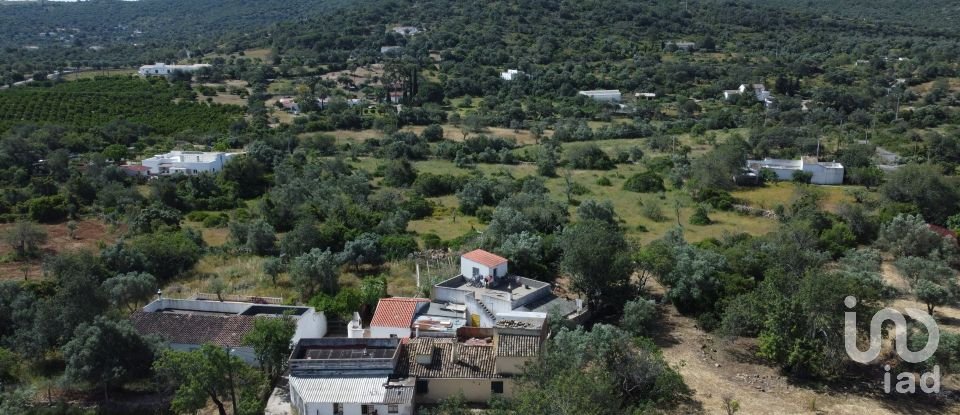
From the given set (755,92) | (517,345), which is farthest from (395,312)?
(755,92)

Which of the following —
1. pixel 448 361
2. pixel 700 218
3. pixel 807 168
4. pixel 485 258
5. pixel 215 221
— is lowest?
pixel 700 218

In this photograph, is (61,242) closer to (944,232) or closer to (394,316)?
(394,316)

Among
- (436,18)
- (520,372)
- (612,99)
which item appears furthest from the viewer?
(436,18)

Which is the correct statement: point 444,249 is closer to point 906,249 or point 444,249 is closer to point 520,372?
point 520,372

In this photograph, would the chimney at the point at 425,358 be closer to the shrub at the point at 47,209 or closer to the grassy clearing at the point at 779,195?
the grassy clearing at the point at 779,195

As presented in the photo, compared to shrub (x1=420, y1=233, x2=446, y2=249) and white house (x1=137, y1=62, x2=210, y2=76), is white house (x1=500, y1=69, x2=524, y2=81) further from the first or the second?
shrub (x1=420, y1=233, x2=446, y2=249)

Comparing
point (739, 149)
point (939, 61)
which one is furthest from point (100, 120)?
point (939, 61)

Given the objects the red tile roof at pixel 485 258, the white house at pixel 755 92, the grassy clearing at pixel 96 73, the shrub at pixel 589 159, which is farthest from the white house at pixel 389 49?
the red tile roof at pixel 485 258
